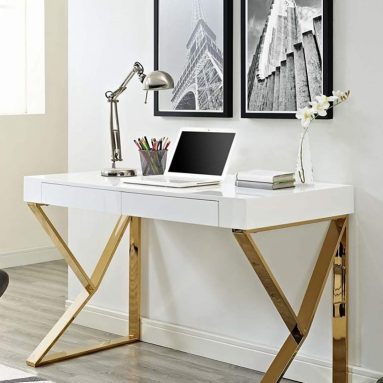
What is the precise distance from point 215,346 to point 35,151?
277cm

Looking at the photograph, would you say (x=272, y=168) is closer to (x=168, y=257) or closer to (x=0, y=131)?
(x=168, y=257)

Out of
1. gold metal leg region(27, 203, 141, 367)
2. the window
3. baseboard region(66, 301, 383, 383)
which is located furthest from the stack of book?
the window

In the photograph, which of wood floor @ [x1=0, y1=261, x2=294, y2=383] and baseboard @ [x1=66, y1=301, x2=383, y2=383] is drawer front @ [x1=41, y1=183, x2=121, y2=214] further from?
baseboard @ [x1=66, y1=301, x2=383, y2=383]

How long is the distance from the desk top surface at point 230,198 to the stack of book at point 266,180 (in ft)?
0.11

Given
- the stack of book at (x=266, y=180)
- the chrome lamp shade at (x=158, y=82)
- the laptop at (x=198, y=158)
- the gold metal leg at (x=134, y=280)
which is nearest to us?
the stack of book at (x=266, y=180)

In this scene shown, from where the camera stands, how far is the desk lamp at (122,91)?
3695mm

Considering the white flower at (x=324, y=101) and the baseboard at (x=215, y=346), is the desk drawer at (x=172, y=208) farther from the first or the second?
the baseboard at (x=215, y=346)

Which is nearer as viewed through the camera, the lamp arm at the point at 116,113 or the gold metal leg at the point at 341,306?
the gold metal leg at the point at 341,306

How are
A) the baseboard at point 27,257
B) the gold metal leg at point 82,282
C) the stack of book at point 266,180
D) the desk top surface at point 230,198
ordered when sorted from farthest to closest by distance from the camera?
the baseboard at point 27,257 → the gold metal leg at point 82,282 → the stack of book at point 266,180 → the desk top surface at point 230,198

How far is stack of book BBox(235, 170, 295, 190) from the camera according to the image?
3.21 m

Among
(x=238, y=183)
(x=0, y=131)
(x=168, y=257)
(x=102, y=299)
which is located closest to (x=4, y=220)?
(x=0, y=131)

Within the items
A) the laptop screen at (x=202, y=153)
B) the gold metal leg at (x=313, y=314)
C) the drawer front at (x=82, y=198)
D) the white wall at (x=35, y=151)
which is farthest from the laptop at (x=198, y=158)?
the white wall at (x=35, y=151)

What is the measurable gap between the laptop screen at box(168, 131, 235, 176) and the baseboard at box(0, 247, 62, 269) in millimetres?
2566

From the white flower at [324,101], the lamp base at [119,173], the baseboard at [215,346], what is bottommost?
the baseboard at [215,346]
